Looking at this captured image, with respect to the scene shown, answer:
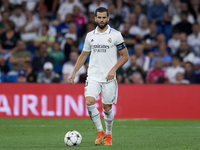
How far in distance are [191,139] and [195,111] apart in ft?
17.5

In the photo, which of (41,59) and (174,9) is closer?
(41,59)

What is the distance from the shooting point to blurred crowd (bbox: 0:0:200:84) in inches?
575

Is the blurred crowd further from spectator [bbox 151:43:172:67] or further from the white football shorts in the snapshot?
the white football shorts

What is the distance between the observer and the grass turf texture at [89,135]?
7047 mm

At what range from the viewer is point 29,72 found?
1495 cm

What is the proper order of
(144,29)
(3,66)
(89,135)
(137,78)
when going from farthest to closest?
(144,29) < (3,66) < (137,78) < (89,135)

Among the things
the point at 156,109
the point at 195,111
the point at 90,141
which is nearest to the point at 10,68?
the point at 156,109

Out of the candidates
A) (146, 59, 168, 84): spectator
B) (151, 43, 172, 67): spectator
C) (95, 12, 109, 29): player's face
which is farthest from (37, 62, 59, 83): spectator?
(95, 12, 109, 29): player's face

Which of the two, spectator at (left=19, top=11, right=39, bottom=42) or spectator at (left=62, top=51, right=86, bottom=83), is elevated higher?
spectator at (left=19, top=11, right=39, bottom=42)

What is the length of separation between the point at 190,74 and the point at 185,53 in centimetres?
127

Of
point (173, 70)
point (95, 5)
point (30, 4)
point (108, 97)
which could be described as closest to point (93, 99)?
point (108, 97)

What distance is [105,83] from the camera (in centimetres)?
736

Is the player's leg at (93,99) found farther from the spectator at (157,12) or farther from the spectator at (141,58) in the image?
the spectator at (157,12)

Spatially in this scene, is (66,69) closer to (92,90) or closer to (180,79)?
(180,79)
